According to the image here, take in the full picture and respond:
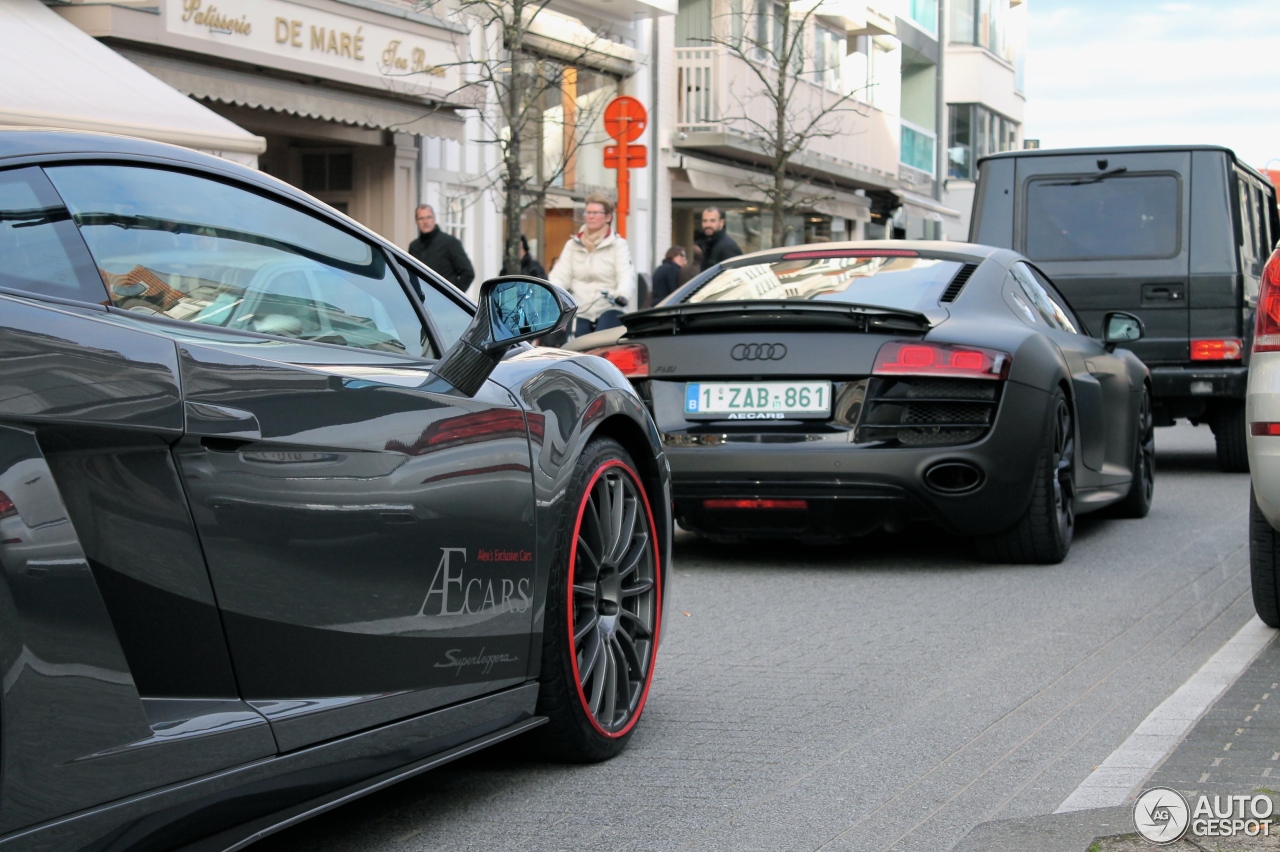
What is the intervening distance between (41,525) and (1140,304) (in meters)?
11.4

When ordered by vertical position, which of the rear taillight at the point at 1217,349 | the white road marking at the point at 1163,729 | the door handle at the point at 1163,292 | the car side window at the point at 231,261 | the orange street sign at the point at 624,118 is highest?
the orange street sign at the point at 624,118

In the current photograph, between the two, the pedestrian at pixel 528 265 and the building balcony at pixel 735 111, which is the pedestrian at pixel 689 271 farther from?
the building balcony at pixel 735 111

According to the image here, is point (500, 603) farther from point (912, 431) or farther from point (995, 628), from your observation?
point (912, 431)

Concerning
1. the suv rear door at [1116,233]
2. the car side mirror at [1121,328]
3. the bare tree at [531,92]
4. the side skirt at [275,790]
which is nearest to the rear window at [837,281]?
the car side mirror at [1121,328]

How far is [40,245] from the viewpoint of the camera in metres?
2.67

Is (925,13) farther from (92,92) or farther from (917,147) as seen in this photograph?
(92,92)

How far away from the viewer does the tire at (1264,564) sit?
578cm

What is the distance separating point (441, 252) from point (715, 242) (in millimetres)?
2483

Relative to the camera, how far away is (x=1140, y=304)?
12820mm

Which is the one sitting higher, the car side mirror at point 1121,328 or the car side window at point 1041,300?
the car side window at point 1041,300

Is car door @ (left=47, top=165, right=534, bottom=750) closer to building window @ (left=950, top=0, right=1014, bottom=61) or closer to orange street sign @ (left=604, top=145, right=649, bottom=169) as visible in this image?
orange street sign @ (left=604, top=145, right=649, bottom=169)

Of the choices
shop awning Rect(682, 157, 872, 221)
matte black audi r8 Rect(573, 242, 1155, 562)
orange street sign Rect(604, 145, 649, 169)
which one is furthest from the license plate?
shop awning Rect(682, 157, 872, 221)

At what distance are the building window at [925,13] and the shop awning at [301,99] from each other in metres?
26.8

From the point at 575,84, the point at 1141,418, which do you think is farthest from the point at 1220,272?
the point at 575,84
